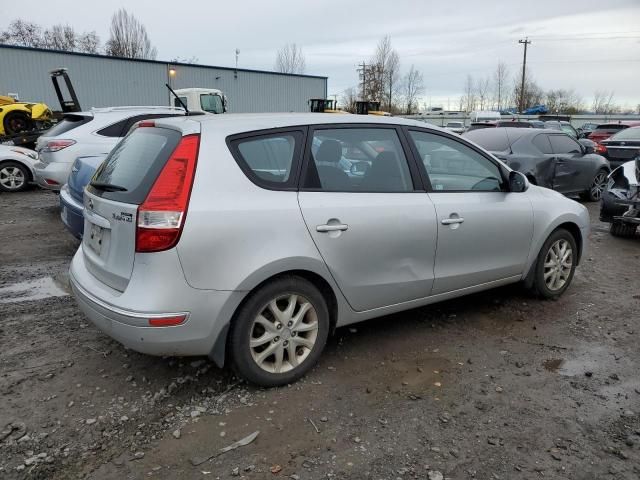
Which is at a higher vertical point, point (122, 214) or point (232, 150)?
point (232, 150)

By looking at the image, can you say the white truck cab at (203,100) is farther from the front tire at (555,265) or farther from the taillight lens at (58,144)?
the front tire at (555,265)

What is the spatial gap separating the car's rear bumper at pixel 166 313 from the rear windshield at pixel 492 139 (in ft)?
25.7

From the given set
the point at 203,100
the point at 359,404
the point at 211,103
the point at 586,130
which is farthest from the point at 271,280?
the point at 586,130

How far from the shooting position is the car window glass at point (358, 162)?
3.41 meters

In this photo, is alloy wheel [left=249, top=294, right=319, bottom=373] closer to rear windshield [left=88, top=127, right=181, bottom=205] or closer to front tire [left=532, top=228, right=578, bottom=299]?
rear windshield [left=88, top=127, right=181, bottom=205]

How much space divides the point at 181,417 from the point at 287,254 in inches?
43.2

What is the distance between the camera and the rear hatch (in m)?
2.96

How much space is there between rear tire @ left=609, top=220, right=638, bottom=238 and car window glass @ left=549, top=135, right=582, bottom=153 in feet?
8.59

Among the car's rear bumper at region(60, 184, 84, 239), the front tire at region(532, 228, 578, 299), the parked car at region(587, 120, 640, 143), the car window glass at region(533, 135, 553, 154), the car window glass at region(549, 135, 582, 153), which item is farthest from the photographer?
the parked car at region(587, 120, 640, 143)

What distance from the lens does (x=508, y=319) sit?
4.57m

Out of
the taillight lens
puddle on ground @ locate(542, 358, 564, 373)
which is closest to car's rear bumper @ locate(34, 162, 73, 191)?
the taillight lens

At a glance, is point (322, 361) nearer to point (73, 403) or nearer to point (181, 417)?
A: point (181, 417)

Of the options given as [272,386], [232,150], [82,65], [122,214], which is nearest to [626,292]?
[272,386]

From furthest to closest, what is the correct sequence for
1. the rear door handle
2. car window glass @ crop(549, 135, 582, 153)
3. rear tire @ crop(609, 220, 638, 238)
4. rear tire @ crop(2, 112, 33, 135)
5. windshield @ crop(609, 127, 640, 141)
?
rear tire @ crop(2, 112, 33, 135) → windshield @ crop(609, 127, 640, 141) → car window glass @ crop(549, 135, 582, 153) → rear tire @ crop(609, 220, 638, 238) → the rear door handle
